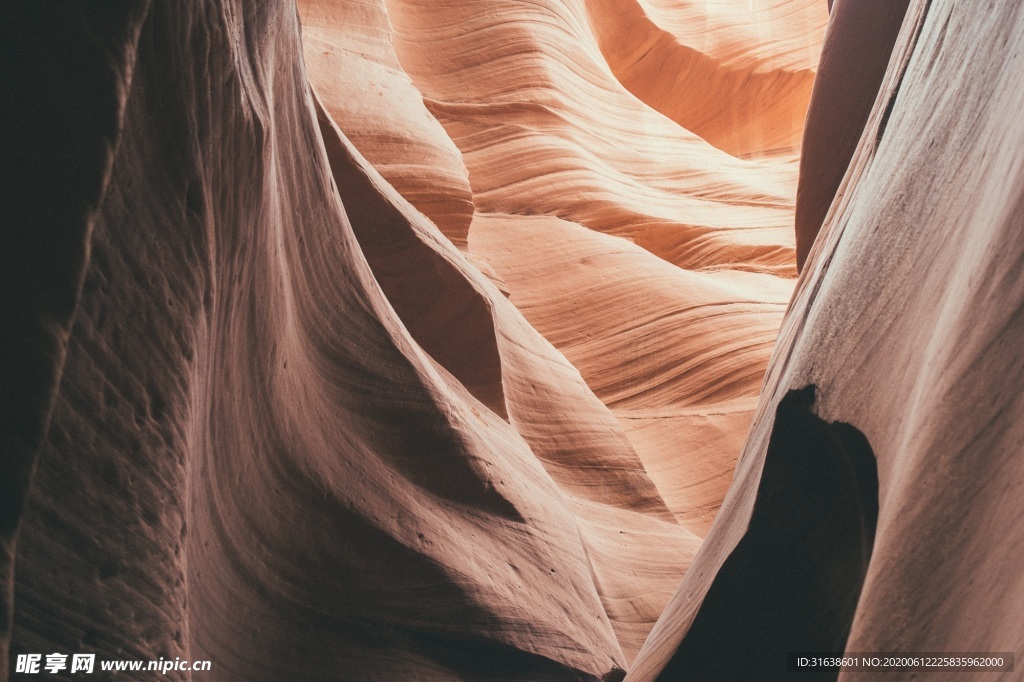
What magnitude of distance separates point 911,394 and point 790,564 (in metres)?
0.67

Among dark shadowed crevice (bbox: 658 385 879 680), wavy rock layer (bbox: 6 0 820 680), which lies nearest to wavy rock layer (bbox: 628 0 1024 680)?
dark shadowed crevice (bbox: 658 385 879 680)

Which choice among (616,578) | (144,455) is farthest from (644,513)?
(144,455)

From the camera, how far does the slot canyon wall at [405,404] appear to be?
1344 millimetres

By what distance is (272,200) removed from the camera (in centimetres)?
231

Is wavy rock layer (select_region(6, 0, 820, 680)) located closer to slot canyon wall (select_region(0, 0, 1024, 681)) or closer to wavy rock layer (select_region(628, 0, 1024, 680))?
slot canyon wall (select_region(0, 0, 1024, 681))

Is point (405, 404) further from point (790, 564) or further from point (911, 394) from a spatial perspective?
point (911, 394)

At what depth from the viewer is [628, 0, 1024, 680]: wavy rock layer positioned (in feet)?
4.70

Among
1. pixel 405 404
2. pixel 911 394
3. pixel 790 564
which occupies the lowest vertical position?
pixel 790 564

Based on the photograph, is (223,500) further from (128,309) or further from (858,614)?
(858,614)

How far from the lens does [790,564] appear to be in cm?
222

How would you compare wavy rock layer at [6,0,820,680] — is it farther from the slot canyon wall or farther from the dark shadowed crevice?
the dark shadowed crevice

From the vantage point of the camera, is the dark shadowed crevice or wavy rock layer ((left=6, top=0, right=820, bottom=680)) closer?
wavy rock layer ((left=6, top=0, right=820, bottom=680))

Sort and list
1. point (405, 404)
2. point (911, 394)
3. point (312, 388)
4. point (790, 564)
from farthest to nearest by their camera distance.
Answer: point (405, 404), point (312, 388), point (790, 564), point (911, 394)

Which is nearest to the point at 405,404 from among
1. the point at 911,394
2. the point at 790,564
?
the point at 790,564
